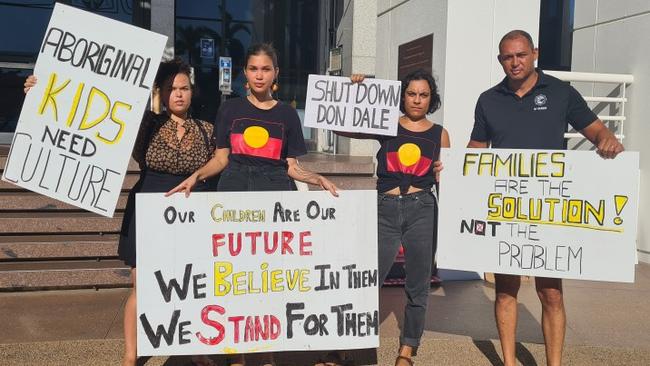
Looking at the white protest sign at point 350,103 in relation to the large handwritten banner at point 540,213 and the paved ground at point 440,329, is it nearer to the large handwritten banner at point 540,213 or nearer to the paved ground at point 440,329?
the large handwritten banner at point 540,213

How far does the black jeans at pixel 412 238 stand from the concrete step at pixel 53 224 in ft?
10.7

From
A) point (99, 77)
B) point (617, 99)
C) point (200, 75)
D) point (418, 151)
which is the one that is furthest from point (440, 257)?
point (200, 75)

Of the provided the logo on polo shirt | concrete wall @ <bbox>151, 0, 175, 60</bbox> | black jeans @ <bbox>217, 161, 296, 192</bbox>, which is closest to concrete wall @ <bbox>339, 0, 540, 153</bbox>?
the logo on polo shirt

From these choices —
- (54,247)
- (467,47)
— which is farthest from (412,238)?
(54,247)

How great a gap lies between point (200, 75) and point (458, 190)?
971 centimetres

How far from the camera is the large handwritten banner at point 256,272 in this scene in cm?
308

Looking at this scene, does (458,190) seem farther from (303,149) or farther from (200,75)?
(200,75)

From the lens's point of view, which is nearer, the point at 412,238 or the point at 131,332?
the point at 131,332

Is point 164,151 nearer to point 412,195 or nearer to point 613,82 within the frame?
point 412,195

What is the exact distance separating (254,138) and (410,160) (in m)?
0.93

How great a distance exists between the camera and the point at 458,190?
352cm

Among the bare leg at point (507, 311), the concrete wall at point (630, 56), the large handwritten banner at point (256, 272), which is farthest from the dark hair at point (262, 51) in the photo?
the concrete wall at point (630, 56)

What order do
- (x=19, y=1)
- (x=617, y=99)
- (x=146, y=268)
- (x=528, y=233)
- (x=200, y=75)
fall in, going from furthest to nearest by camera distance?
1. (x=200, y=75)
2. (x=19, y=1)
3. (x=617, y=99)
4. (x=528, y=233)
5. (x=146, y=268)

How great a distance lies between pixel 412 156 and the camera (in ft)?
11.6
